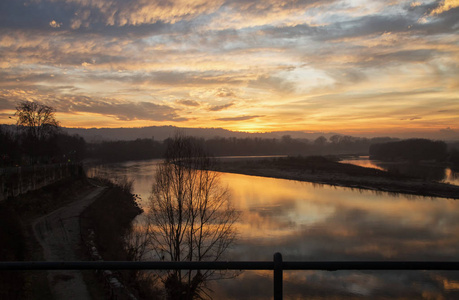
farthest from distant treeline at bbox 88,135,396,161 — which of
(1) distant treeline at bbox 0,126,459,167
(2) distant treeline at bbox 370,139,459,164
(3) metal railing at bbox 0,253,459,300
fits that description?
(3) metal railing at bbox 0,253,459,300

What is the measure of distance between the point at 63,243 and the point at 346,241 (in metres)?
12.7

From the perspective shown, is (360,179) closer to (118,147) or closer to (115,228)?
(115,228)

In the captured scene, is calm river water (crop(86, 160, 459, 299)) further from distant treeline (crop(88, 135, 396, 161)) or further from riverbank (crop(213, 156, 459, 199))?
distant treeline (crop(88, 135, 396, 161))

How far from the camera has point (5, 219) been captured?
12836mm

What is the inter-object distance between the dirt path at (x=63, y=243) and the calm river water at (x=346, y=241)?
4299mm

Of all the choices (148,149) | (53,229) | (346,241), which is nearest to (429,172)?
(346,241)

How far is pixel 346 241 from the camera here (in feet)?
52.6

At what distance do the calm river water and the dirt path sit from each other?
4.30 meters

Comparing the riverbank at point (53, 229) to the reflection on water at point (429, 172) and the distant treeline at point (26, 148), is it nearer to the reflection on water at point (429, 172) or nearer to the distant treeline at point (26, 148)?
the distant treeline at point (26, 148)

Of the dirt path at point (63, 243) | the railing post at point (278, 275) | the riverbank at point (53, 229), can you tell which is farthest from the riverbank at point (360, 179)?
the railing post at point (278, 275)

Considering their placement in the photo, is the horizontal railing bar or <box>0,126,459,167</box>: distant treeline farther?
<box>0,126,459,167</box>: distant treeline

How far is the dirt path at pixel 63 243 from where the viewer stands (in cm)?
883

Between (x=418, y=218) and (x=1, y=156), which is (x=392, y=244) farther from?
(x=1, y=156)

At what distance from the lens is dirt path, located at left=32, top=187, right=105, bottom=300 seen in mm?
8829
